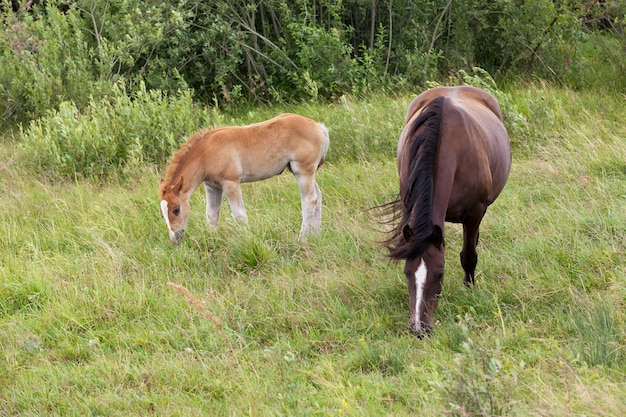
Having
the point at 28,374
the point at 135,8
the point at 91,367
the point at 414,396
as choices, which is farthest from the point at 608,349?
the point at 135,8

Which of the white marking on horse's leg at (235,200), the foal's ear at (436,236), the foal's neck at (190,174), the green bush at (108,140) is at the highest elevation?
the foal's ear at (436,236)

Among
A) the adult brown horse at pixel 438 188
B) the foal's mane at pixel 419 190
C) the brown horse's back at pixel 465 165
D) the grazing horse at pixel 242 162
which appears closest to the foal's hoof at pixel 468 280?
the adult brown horse at pixel 438 188

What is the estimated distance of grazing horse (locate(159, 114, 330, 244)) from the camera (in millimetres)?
7172

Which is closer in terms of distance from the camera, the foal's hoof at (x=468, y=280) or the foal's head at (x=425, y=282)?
the foal's head at (x=425, y=282)

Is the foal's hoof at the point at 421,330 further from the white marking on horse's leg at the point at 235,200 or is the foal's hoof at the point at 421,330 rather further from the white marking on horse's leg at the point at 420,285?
the white marking on horse's leg at the point at 235,200

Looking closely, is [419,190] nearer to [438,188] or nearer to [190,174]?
[438,188]

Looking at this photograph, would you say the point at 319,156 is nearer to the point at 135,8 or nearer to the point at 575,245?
the point at 575,245

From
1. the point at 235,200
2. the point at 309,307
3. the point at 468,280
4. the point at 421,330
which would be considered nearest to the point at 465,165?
the point at 468,280

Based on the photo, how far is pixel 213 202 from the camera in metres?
7.75

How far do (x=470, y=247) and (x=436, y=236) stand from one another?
3.11ft

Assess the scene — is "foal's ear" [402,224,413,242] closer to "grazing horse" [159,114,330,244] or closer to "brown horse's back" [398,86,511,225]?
"brown horse's back" [398,86,511,225]

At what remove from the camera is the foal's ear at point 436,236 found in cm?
494

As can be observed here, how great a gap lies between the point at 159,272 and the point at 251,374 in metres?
2.07

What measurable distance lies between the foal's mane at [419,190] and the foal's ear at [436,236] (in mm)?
29
